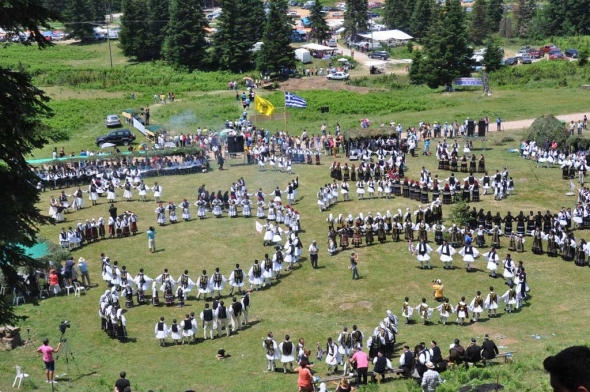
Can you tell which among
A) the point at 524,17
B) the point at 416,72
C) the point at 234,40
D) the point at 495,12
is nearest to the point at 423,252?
the point at 416,72

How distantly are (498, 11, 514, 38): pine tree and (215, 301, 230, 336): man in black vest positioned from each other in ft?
318

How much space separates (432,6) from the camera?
110 metres

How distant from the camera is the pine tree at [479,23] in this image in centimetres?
10981

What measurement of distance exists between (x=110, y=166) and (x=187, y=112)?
21.7 metres

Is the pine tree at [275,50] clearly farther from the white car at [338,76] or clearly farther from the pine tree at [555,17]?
the pine tree at [555,17]

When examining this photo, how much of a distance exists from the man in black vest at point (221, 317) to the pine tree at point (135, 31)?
78.0 m

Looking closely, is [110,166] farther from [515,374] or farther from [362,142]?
[515,374]

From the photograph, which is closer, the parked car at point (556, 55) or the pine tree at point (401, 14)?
the parked car at point (556, 55)

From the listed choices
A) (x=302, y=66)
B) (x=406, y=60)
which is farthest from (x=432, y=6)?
(x=302, y=66)

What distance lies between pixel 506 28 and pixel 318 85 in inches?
1798

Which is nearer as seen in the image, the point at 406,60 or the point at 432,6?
the point at 406,60

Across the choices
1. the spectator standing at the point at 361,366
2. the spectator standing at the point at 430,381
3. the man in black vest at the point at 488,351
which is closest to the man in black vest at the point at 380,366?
the spectator standing at the point at 361,366

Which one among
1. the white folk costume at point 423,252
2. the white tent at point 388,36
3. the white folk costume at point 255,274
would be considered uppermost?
the white tent at point 388,36

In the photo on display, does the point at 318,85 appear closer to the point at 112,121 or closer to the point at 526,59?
the point at 112,121
